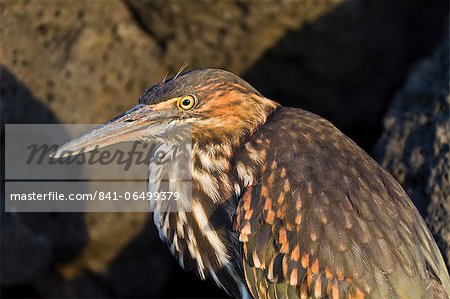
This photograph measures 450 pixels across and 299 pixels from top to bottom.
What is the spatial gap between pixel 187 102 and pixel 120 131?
414 mm

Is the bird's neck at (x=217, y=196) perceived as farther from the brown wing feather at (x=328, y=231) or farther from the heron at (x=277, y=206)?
the brown wing feather at (x=328, y=231)

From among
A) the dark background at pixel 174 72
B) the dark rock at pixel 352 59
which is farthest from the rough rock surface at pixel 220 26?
the dark rock at pixel 352 59

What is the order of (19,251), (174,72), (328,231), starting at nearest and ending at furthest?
(328,231), (19,251), (174,72)

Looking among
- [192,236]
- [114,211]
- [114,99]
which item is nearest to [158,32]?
Result: [114,99]

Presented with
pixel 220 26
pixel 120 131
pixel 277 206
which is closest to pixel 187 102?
pixel 120 131

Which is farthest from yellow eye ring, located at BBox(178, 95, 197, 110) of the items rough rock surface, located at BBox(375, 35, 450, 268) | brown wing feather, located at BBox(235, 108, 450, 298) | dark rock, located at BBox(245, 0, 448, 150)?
dark rock, located at BBox(245, 0, 448, 150)

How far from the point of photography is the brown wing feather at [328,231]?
3.96 meters

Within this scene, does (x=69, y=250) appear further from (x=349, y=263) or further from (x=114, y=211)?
(x=349, y=263)

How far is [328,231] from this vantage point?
402 cm

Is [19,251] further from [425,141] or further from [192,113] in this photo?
[425,141]

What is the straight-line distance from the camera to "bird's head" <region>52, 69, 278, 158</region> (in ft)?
14.5

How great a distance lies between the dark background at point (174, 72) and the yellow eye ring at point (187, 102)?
5.42 ft

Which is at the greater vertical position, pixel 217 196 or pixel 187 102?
pixel 187 102

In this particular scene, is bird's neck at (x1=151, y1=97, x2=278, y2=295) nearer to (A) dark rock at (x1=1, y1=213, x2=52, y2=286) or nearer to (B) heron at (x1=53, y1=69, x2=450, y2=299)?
(B) heron at (x1=53, y1=69, x2=450, y2=299)
